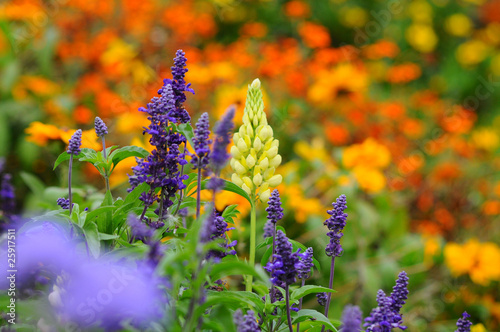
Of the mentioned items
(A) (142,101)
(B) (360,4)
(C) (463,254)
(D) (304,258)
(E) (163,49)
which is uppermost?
(B) (360,4)

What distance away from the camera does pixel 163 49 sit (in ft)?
14.4

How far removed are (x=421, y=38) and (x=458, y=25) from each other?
0.77 meters

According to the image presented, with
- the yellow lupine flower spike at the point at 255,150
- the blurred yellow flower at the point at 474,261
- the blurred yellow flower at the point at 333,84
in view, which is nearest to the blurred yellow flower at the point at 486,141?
the blurred yellow flower at the point at 333,84

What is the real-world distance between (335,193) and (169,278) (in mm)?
2107

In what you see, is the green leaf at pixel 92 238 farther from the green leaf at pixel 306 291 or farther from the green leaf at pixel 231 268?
the green leaf at pixel 306 291

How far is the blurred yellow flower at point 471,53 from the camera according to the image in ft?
19.6

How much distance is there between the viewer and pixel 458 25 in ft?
20.6

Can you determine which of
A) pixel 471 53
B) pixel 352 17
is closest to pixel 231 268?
pixel 352 17

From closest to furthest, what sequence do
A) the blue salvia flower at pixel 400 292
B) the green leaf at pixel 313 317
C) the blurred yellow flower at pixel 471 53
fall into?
the green leaf at pixel 313 317 → the blue salvia flower at pixel 400 292 → the blurred yellow flower at pixel 471 53

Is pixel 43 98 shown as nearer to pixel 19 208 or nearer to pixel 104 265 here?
pixel 19 208

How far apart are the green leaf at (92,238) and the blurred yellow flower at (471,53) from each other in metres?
5.85

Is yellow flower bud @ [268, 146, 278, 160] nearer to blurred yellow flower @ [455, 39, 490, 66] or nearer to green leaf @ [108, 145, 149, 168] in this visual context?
green leaf @ [108, 145, 149, 168]

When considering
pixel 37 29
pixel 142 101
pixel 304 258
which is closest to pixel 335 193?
pixel 142 101

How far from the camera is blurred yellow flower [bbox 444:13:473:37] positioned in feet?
20.6
